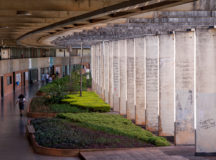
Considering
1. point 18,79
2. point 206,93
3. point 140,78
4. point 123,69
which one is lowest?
point 18,79

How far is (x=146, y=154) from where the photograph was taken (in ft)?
49.6

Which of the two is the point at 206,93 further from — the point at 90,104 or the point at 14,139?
the point at 90,104

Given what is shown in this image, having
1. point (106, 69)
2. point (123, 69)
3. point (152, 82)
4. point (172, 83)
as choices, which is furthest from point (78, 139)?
point (106, 69)

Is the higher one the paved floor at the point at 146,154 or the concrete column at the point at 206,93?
the concrete column at the point at 206,93

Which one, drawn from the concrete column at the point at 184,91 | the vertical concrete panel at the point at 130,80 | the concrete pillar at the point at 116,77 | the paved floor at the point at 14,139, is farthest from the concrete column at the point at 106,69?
the concrete column at the point at 184,91

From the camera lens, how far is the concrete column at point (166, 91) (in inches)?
790

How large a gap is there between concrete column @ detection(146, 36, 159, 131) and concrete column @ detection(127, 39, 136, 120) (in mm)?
3836

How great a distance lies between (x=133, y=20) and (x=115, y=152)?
4.59 metres

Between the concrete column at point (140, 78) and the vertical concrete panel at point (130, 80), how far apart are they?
1.57m

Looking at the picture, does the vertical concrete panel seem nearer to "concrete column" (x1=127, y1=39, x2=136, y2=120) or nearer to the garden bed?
"concrete column" (x1=127, y1=39, x2=136, y2=120)

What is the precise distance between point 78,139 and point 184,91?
4532 millimetres

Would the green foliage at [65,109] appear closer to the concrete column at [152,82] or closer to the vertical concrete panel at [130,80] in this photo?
the vertical concrete panel at [130,80]

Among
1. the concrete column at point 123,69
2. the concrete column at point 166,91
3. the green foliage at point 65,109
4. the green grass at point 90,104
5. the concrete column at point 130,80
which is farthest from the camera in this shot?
the concrete column at point 123,69

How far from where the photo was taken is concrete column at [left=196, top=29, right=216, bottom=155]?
1526 centimetres
